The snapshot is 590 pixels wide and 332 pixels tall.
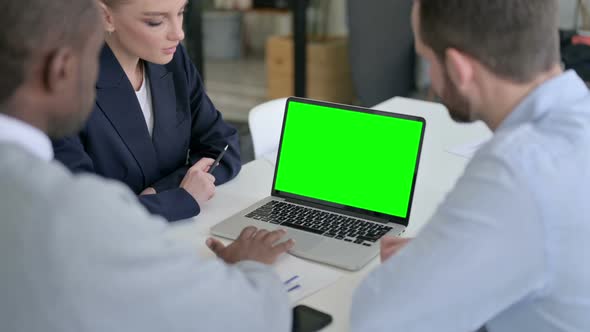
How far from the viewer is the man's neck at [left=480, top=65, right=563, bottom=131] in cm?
116

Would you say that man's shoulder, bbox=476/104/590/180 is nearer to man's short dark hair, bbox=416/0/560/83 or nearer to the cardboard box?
man's short dark hair, bbox=416/0/560/83

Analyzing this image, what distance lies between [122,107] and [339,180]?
1.98 feet

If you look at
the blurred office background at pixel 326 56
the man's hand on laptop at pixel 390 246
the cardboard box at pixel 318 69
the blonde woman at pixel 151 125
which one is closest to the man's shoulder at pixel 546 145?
the man's hand on laptop at pixel 390 246

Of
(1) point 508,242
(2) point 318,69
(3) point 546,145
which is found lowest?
(2) point 318,69

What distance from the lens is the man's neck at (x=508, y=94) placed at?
116 cm

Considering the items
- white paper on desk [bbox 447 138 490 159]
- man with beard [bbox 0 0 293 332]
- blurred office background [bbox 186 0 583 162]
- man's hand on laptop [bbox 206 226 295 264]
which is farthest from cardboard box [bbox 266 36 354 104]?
man with beard [bbox 0 0 293 332]

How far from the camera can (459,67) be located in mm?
1165

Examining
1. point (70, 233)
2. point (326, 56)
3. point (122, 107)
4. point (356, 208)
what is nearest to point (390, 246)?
point (356, 208)

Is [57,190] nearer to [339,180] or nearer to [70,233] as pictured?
[70,233]

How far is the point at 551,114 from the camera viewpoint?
1.12m

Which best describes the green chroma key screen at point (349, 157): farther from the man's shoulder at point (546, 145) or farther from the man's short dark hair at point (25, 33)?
the man's short dark hair at point (25, 33)

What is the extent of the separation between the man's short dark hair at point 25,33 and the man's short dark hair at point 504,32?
569 millimetres

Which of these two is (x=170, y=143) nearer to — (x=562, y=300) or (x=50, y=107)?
(x=50, y=107)

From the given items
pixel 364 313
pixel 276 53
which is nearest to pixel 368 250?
pixel 364 313
